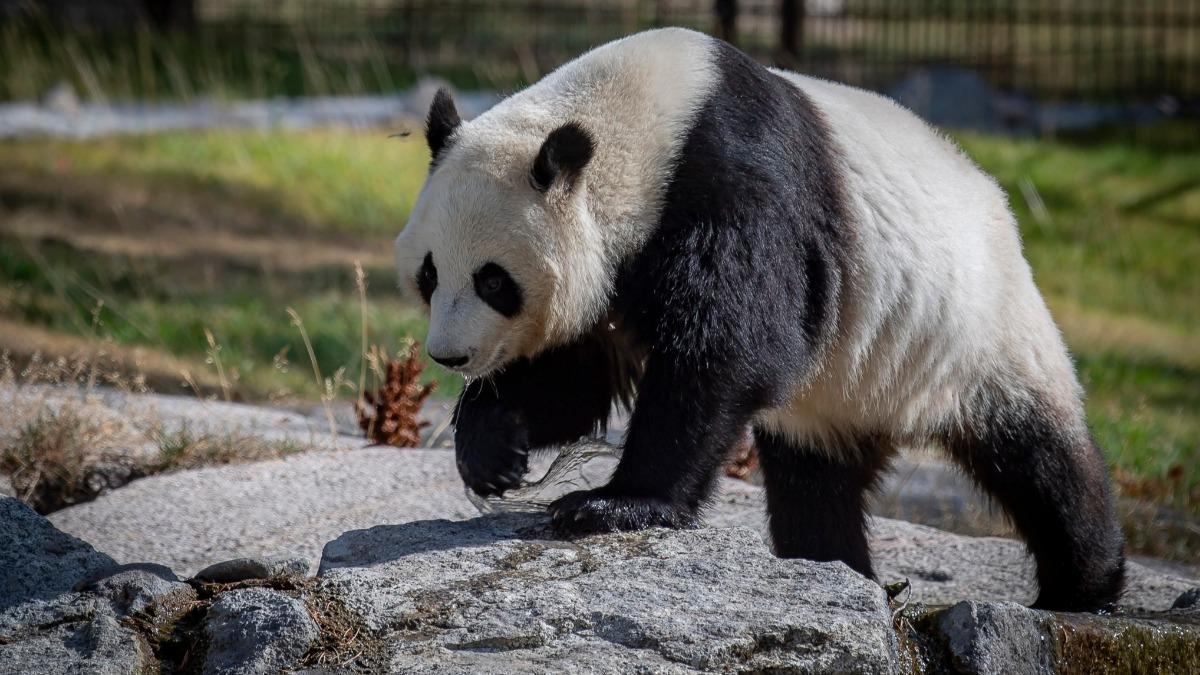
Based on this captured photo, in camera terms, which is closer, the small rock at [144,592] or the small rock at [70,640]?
the small rock at [70,640]

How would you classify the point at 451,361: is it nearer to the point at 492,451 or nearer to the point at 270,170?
the point at 492,451

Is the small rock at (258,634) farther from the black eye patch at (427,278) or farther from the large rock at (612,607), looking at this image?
the black eye patch at (427,278)

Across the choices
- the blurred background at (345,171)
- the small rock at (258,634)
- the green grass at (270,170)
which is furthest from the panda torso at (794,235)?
the green grass at (270,170)

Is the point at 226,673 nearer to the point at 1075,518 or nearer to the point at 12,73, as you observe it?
the point at 1075,518

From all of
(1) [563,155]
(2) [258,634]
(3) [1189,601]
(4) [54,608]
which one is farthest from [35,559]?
(3) [1189,601]

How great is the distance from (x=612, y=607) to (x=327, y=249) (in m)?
7.30

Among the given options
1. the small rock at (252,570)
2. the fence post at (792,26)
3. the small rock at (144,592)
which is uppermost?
the small rock at (144,592)

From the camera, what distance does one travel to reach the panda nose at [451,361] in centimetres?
354

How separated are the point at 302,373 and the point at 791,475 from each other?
359 centimetres

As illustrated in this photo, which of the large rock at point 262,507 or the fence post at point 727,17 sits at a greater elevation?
the fence post at point 727,17

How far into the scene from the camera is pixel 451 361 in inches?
140

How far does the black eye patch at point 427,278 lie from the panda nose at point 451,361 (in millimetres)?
223

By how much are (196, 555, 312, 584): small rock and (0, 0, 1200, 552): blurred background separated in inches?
74.8

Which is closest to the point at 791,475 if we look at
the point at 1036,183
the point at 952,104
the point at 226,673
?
the point at 226,673
